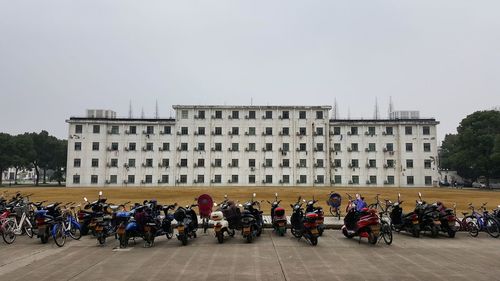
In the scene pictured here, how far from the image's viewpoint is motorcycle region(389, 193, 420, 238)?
14281 mm

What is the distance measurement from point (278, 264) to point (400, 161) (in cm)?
5977

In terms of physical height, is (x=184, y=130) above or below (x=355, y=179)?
above

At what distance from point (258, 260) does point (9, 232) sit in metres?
9.12

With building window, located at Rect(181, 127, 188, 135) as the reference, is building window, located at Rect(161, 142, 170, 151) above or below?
below

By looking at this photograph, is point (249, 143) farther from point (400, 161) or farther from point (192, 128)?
point (400, 161)

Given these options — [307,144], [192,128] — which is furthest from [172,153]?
[307,144]

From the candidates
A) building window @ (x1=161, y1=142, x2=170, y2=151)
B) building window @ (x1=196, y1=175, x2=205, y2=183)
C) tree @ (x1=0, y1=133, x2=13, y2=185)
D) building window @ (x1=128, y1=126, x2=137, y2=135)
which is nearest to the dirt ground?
building window @ (x1=196, y1=175, x2=205, y2=183)

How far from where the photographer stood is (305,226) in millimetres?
12602

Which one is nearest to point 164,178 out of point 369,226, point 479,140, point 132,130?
point 132,130

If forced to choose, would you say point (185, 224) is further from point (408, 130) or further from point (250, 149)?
point (408, 130)

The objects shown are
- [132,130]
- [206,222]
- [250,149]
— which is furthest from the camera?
[132,130]

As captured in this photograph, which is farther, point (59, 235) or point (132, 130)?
point (132, 130)

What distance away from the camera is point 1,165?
69250 mm

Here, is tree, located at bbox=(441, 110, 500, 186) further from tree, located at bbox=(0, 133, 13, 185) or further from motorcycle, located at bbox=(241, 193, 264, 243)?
tree, located at bbox=(0, 133, 13, 185)
